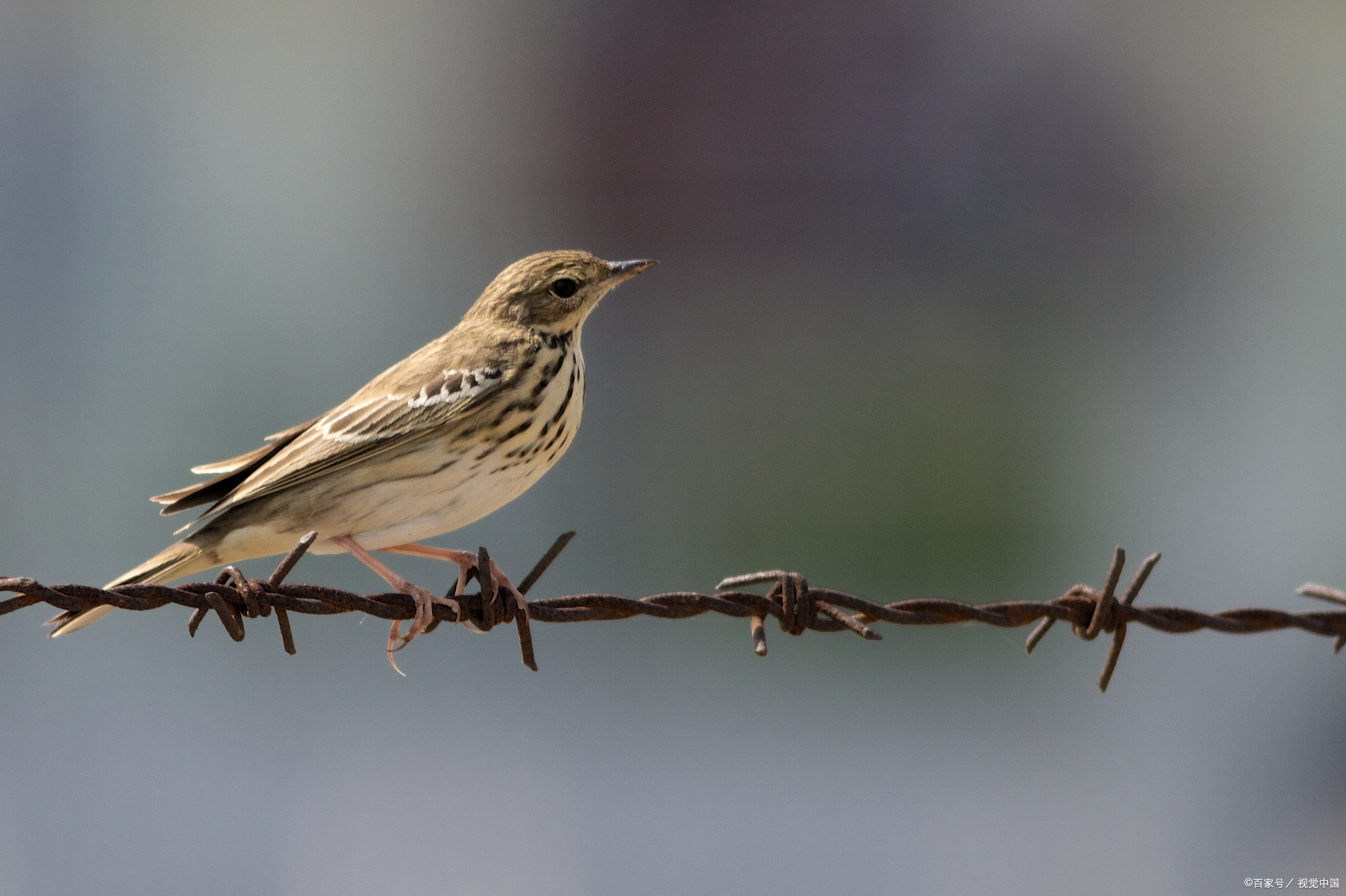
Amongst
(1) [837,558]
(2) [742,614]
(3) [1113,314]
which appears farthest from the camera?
(3) [1113,314]

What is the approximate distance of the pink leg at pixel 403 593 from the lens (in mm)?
3992

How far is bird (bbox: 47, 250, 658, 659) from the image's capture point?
4703 mm

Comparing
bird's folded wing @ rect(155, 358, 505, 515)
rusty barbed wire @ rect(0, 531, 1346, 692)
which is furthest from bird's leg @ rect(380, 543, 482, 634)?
rusty barbed wire @ rect(0, 531, 1346, 692)

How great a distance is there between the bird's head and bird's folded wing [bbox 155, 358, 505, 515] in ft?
1.56

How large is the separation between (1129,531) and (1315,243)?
3.27m

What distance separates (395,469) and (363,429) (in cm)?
23

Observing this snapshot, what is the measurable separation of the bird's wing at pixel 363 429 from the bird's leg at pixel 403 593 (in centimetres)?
28

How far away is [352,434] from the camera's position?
482 centimetres

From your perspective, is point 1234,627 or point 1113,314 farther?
point 1113,314

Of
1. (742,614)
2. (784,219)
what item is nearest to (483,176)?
(784,219)

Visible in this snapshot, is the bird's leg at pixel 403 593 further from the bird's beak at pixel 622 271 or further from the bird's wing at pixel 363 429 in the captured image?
the bird's beak at pixel 622 271

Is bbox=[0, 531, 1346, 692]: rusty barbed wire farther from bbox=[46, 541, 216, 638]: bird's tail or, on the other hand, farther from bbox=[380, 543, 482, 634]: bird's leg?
bbox=[46, 541, 216, 638]: bird's tail

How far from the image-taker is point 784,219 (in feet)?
43.4

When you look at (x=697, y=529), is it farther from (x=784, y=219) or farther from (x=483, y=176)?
(x=483, y=176)
